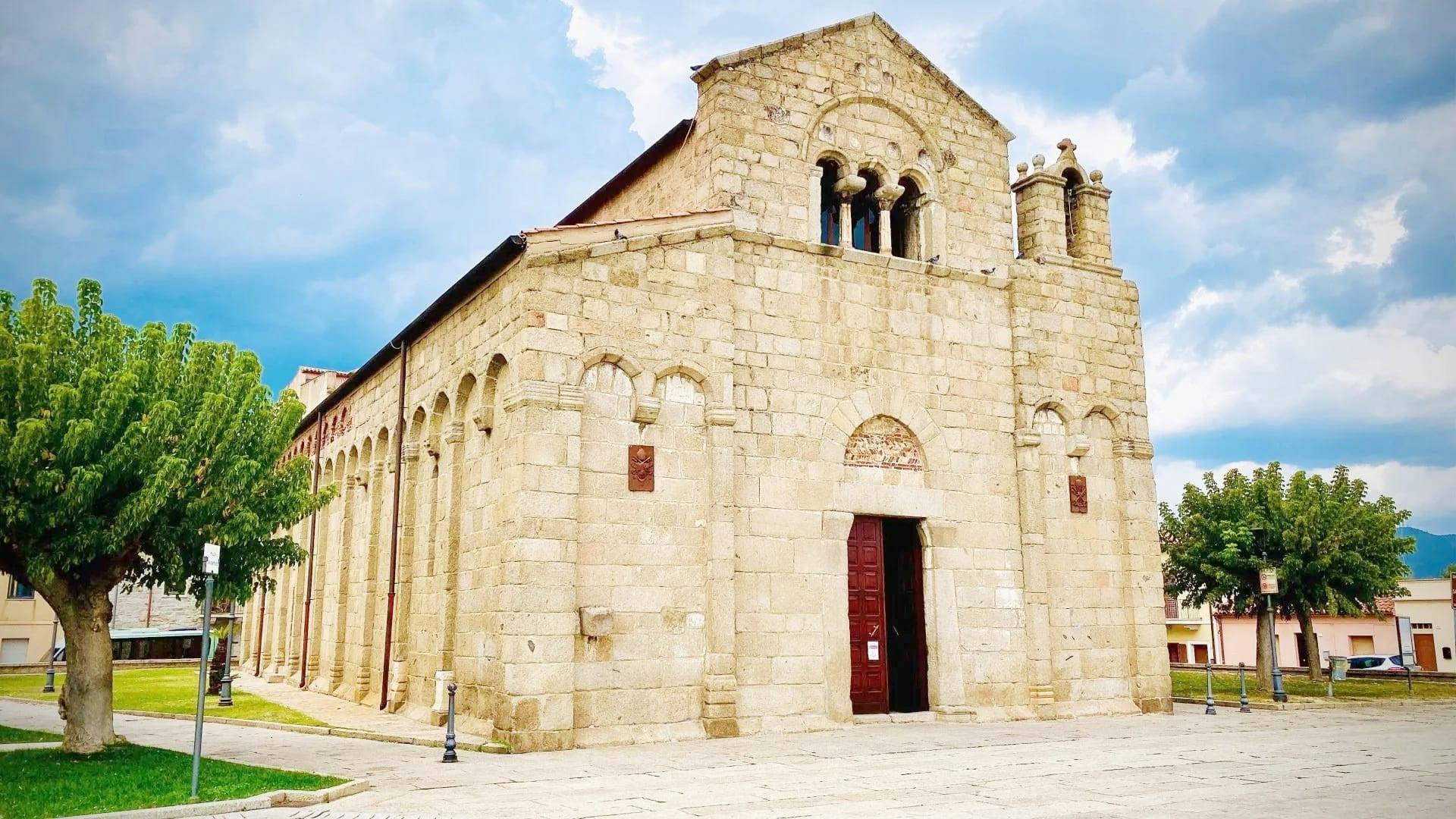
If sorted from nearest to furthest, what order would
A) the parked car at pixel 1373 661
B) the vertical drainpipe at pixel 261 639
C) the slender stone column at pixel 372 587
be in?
the slender stone column at pixel 372 587
the vertical drainpipe at pixel 261 639
the parked car at pixel 1373 661

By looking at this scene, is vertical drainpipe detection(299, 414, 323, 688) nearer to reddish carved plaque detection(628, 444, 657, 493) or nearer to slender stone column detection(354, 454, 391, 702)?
slender stone column detection(354, 454, 391, 702)

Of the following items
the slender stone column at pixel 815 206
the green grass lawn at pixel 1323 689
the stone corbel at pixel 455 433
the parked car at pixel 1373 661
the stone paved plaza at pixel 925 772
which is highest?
the slender stone column at pixel 815 206

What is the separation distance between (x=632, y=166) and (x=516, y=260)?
225 inches

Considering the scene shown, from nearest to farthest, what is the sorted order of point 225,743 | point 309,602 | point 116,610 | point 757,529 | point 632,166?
point 225,743 < point 757,529 < point 632,166 < point 309,602 < point 116,610

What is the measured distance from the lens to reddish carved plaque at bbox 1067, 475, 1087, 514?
19141mm

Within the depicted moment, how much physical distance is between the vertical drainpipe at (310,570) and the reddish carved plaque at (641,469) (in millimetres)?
12029

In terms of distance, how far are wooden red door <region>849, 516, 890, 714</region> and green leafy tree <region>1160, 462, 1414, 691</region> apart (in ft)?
51.4

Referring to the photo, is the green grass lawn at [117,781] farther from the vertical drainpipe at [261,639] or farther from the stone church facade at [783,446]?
the vertical drainpipe at [261,639]

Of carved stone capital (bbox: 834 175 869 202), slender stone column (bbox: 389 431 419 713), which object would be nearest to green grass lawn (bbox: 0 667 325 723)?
slender stone column (bbox: 389 431 419 713)

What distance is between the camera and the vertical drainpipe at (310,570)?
2503 cm

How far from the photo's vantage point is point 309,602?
1009 inches

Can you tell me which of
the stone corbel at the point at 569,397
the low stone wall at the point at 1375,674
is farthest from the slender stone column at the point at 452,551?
the low stone wall at the point at 1375,674

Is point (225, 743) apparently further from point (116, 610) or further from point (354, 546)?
point (116, 610)

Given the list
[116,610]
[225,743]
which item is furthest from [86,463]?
[116,610]
